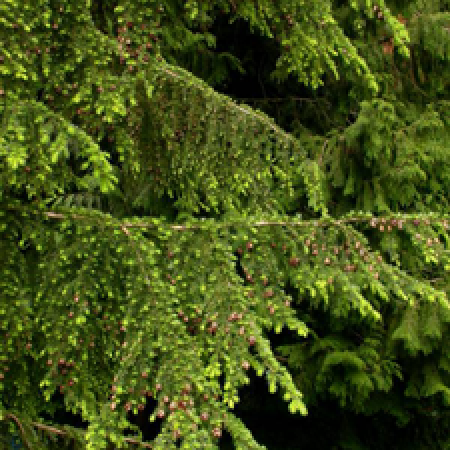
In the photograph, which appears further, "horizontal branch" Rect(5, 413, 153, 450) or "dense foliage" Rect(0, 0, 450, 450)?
"horizontal branch" Rect(5, 413, 153, 450)

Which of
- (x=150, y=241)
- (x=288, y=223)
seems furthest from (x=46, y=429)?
(x=288, y=223)

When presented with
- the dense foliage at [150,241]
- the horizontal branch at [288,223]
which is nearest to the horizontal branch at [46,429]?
the dense foliage at [150,241]

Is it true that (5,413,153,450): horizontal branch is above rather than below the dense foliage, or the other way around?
below

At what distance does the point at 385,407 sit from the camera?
14.0ft

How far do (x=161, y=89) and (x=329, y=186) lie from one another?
2.13 m

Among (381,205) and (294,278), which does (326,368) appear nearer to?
(381,205)

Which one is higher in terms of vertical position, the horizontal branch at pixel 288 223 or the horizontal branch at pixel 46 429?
the horizontal branch at pixel 288 223

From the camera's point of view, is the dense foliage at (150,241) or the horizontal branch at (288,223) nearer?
the dense foliage at (150,241)

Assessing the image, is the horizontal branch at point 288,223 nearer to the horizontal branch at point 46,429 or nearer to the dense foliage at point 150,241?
the dense foliage at point 150,241

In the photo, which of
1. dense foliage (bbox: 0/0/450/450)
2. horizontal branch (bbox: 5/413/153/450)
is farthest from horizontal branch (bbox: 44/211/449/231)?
horizontal branch (bbox: 5/413/153/450)

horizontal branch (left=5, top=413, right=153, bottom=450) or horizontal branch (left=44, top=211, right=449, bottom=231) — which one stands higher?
horizontal branch (left=44, top=211, right=449, bottom=231)

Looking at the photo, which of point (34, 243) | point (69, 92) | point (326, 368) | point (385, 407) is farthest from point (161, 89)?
point (385, 407)

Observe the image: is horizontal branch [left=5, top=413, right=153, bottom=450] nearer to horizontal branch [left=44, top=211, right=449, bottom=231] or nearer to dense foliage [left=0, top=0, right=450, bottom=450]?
dense foliage [left=0, top=0, right=450, bottom=450]

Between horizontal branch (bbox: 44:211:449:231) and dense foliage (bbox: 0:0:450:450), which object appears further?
horizontal branch (bbox: 44:211:449:231)
